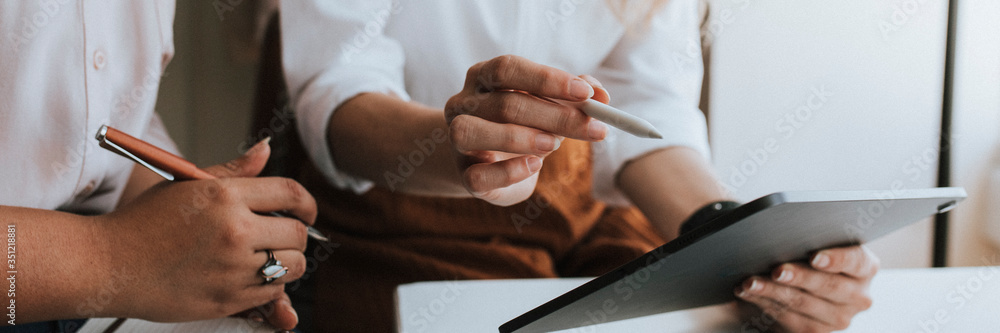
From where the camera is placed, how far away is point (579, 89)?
20cm

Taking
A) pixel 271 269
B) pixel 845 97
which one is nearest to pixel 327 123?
pixel 271 269

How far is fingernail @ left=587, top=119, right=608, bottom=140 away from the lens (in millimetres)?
209

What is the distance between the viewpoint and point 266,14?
0.50 meters

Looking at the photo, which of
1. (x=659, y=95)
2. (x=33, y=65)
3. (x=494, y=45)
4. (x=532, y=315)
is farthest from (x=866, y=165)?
(x=33, y=65)

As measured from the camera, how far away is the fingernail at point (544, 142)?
221mm

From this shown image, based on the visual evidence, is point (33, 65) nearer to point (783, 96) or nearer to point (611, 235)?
point (611, 235)

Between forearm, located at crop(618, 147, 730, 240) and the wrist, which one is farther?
forearm, located at crop(618, 147, 730, 240)

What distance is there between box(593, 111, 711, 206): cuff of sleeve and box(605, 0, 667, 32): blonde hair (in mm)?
97

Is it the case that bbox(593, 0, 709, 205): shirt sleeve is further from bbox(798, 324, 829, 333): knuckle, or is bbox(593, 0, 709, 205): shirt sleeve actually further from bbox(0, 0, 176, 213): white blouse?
bbox(0, 0, 176, 213): white blouse

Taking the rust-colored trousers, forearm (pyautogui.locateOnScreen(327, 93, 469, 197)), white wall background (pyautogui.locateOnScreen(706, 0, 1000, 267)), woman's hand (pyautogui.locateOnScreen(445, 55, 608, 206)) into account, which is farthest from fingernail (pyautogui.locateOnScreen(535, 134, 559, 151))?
white wall background (pyautogui.locateOnScreen(706, 0, 1000, 267))

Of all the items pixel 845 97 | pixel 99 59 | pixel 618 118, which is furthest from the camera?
pixel 845 97

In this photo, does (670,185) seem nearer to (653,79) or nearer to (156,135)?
(653,79)

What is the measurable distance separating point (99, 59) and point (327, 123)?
133mm

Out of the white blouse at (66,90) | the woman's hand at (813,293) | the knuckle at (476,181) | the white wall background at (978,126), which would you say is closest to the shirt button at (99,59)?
the white blouse at (66,90)
